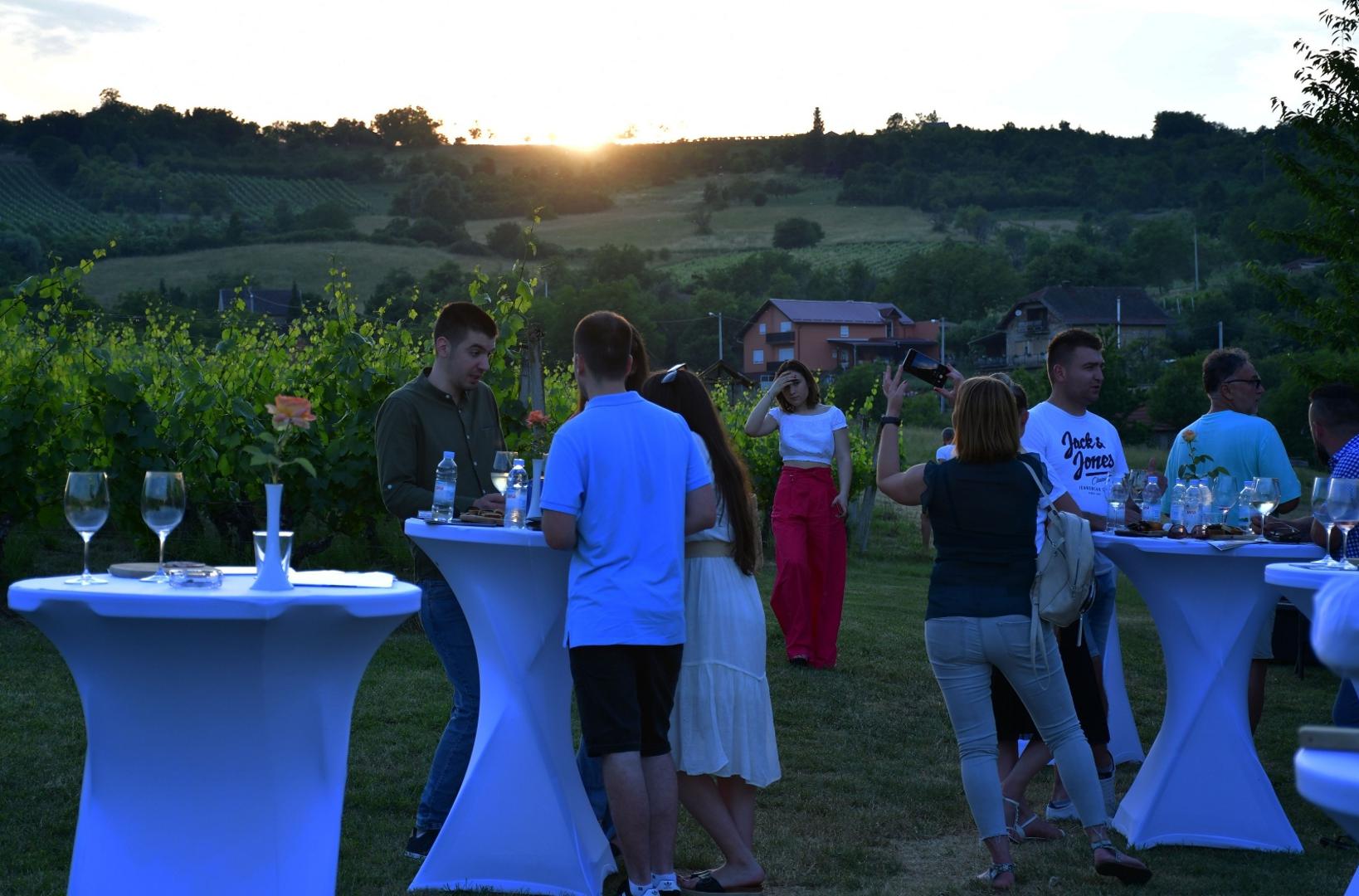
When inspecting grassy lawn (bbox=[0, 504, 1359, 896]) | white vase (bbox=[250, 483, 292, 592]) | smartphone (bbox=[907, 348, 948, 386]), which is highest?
smartphone (bbox=[907, 348, 948, 386])

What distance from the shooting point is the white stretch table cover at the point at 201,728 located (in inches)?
108

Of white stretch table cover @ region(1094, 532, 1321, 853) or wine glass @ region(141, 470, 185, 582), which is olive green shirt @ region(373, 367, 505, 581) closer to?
wine glass @ region(141, 470, 185, 582)

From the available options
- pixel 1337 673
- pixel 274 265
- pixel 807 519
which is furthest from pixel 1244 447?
pixel 274 265

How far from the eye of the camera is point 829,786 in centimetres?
541

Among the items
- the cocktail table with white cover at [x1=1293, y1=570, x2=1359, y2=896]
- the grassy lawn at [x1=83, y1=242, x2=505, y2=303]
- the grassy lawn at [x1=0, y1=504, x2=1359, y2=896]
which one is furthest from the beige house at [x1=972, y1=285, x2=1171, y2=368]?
the cocktail table with white cover at [x1=1293, y1=570, x2=1359, y2=896]

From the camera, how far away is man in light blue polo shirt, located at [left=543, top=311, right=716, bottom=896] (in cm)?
349

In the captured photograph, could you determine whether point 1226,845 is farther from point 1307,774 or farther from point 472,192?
point 472,192

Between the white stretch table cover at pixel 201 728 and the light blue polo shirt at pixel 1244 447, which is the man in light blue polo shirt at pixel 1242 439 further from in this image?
the white stretch table cover at pixel 201 728

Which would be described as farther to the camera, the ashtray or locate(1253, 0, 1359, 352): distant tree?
locate(1253, 0, 1359, 352): distant tree

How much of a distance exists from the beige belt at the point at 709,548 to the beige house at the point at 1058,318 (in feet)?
207

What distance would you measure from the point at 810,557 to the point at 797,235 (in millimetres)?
81695

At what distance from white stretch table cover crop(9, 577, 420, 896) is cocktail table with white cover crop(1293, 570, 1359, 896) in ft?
6.02

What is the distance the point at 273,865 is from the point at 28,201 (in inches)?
2752

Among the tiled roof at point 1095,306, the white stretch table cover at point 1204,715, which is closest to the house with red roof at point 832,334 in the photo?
the tiled roof at point 1095,306
